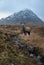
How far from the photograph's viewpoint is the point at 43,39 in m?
35.7

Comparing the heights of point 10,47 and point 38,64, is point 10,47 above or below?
above

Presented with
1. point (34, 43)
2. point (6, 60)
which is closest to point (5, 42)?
point (34, 43)

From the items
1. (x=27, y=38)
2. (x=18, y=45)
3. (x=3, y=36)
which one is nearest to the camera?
(x=18, y=45)

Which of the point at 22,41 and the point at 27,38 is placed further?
the point at 27,38

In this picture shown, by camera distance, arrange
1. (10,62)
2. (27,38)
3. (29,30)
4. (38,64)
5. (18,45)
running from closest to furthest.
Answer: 1. (10,62)
2. (38,64)
3. (18,45)
4. (27,38)
5. (29,30)

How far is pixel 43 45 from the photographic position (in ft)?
105

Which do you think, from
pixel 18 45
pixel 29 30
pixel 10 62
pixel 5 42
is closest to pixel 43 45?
pixel 18 45

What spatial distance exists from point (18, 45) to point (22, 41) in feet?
9.48

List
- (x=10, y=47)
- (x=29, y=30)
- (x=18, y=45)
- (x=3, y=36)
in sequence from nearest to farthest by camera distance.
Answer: (x=10, y=47)
(x=18, y=45)
(x=3, y=36)
(x=29, y=30)

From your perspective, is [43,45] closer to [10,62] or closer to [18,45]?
[18,45]

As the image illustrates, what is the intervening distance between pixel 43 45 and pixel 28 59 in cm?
570

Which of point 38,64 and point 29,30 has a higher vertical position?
point 29,30

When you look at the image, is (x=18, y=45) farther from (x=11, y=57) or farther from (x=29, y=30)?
(x=29, y=30)

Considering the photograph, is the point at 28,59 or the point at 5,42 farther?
the point at 5,42
